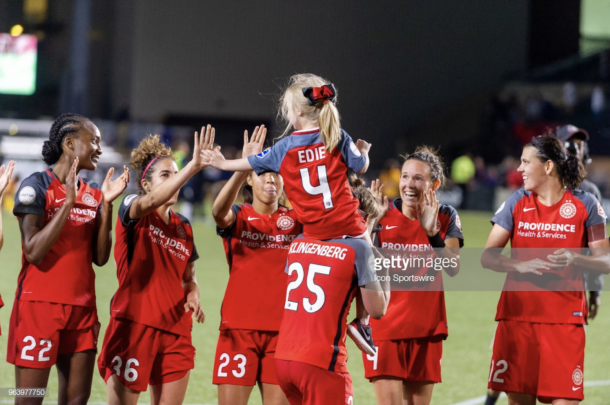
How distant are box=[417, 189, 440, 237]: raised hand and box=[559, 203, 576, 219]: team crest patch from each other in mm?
791

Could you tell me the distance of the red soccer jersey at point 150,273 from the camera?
3.84 m

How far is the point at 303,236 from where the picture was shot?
326 cm

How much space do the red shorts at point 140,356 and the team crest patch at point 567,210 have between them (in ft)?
7.86

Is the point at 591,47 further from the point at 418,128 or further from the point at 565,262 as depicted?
the point at 565,262

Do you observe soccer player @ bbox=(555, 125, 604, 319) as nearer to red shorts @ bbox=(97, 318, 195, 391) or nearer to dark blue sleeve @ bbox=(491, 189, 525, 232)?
dark blue sleeve @ bbox=(491, 189, 525, 232)

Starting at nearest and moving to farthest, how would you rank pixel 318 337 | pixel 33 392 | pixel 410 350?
pixel 318 337, pixel 33 392, pixel 410 350

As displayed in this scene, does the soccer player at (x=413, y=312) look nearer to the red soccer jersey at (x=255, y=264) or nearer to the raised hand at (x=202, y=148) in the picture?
the red soccer jersey at (x=255, y=264)

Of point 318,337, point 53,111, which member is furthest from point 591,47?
point 318,337

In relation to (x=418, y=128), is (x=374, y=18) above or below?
above

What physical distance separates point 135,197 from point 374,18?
2113cm

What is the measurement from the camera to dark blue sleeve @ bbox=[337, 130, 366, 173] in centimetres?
311

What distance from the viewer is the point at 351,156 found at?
311 centimetres

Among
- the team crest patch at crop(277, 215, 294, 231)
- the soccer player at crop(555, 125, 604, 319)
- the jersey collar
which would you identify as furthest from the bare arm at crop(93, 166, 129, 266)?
the soccer player at crop(555, 125, 604, 319)

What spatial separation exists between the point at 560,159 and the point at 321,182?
6.01 feet
